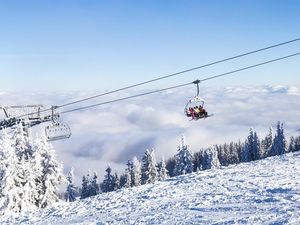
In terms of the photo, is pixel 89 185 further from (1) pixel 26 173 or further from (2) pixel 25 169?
(2) pixel 25 169

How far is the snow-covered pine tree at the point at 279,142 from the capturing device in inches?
4222

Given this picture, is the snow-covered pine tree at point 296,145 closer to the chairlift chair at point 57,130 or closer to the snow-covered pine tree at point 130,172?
the snow-covered pine tree at point 130,172

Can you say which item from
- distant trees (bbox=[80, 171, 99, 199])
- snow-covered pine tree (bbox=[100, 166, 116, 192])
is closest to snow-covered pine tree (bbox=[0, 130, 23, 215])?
snow-covered pine tree (bbox=[100, 166, 116, 192])

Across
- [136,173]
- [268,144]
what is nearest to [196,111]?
[136,173]

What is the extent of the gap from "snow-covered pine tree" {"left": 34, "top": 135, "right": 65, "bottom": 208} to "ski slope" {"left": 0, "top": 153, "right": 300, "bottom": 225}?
15846 mm

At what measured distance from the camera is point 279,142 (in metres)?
108

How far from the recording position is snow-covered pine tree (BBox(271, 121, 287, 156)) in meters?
107

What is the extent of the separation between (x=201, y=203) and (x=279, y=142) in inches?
3461

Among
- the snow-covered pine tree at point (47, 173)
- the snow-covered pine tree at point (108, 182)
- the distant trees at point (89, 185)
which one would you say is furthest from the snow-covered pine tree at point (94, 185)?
the snow-covered pine tree at point (47, 173)

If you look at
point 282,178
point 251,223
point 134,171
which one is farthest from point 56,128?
point 134,171

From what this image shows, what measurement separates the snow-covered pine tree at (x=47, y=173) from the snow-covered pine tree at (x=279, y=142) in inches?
2785

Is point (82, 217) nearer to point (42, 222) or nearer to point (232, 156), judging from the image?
point (42, 222)

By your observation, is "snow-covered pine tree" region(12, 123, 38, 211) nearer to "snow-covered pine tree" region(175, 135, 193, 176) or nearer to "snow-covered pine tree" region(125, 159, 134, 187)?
"snow-covered pine tree" region(175, 135, 193, 176)

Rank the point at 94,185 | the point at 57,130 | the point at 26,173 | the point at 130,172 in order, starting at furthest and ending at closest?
the point at 130,172, the point at 94,185, the point at 26,173, the point at 57,130
